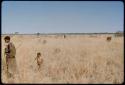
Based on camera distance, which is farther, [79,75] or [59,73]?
[59,73]

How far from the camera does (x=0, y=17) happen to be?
14.9 ft

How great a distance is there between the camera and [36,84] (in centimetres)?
616

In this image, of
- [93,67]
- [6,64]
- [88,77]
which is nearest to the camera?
[88,77]

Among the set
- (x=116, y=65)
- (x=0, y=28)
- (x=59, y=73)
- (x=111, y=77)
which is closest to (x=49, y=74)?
(x=59, y=73)

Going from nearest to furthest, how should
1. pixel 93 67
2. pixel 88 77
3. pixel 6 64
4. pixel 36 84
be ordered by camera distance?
pixel 36 84 → pixel 88 77 → pixel 6 64 → pixel 93 67

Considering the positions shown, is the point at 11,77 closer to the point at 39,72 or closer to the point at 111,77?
the point at 39,72

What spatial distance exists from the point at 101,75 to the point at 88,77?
1.74 feet

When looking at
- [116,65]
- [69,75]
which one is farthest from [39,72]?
[116,65]

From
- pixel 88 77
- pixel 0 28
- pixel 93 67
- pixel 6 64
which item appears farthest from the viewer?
pixel 93 67

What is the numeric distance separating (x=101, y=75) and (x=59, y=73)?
0.97m

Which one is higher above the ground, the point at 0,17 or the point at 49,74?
the point at 0,17

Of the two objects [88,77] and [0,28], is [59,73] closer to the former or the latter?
[88,77]

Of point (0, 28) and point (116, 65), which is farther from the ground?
point (0, 28)

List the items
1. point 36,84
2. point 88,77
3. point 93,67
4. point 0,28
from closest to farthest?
point 0,28
point 36,84
point 88,77
point 93,67
